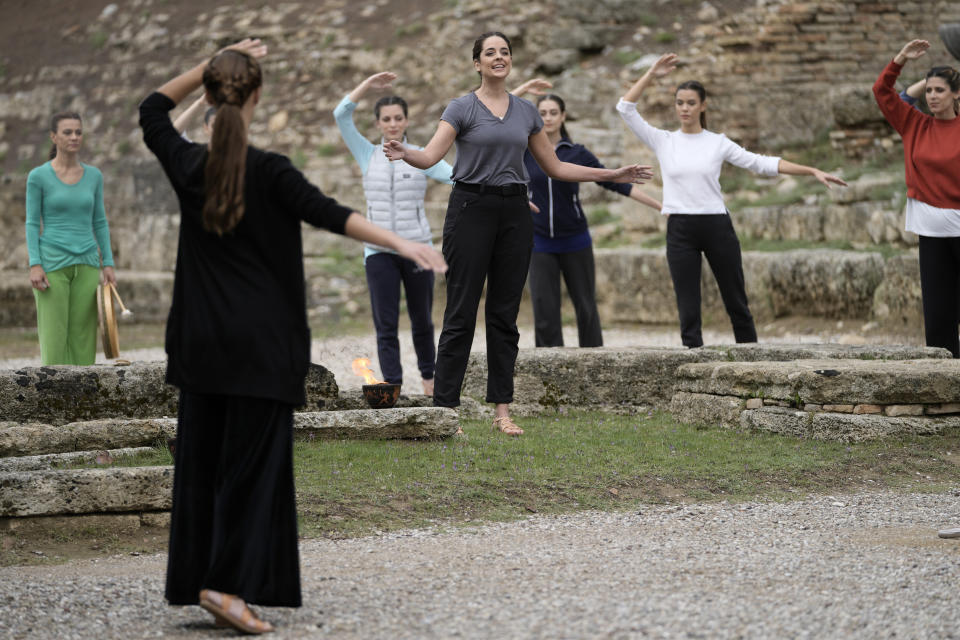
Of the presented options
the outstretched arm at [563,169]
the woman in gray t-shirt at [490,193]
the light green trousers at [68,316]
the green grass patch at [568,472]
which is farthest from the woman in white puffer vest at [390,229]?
the light green trousers at [68,316]

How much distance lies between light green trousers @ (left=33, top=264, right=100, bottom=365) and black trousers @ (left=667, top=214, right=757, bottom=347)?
12.4 feet

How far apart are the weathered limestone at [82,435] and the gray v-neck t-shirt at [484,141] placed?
200cm

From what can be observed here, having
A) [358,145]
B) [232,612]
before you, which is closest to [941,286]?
[358,145]

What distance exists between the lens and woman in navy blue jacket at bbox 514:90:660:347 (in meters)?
8.45

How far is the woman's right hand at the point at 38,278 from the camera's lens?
7477mm

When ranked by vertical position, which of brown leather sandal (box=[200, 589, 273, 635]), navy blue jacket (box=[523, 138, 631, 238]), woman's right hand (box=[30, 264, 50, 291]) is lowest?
brown leather sandal (box=[200, 589, 273, 635])

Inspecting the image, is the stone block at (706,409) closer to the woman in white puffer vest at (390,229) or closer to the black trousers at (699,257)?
the black trousers at (699,257)

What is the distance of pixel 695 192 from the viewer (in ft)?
26.3

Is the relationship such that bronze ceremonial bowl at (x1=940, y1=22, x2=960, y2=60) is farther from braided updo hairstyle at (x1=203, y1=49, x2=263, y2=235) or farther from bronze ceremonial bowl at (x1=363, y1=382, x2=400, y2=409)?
braided updo hairstyle at (x1=203, y1=49, x2=263, y2=235)

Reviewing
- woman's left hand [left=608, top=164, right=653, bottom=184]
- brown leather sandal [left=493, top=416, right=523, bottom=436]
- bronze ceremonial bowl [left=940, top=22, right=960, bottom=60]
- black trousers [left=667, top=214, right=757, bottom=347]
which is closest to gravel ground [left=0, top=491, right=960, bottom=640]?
brown leather sandal [left=493, top=416, right=523, bottom=436]

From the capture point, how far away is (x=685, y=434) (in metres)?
7.08

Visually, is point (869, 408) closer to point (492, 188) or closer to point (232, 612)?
point (492, 188)

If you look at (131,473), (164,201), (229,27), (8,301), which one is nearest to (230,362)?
(131,473)

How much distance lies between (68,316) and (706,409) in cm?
405
